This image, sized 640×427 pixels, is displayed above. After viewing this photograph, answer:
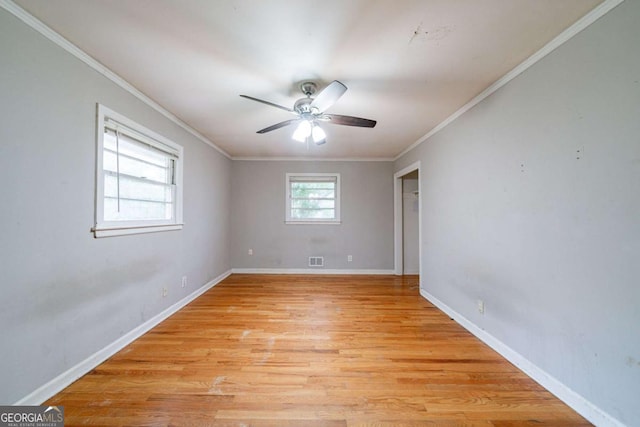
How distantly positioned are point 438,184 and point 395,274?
Result: 2317 millimetres

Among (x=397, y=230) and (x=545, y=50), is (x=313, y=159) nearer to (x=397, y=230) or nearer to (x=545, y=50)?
(x=397, y=230)

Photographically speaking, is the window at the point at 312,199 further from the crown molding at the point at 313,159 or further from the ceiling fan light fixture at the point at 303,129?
the ceiling fan light fixture at the point at 303,129

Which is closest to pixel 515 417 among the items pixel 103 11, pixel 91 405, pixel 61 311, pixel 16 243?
pixel 91 405

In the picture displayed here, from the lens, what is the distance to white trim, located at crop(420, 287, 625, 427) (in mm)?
1335

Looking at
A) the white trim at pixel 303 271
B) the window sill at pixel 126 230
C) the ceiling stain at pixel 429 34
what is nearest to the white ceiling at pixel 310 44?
the ceiling stain at pixel 429 34

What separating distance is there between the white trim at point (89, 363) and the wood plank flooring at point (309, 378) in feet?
0.18

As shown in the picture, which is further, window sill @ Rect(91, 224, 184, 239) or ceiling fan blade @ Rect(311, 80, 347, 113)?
window sill @ Rect(91, 224, 184, 239)

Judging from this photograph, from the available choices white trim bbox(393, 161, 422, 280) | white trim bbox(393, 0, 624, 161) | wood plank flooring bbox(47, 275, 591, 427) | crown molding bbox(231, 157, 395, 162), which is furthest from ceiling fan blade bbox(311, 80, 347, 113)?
white trim bbox(393, 161, 422, 280)

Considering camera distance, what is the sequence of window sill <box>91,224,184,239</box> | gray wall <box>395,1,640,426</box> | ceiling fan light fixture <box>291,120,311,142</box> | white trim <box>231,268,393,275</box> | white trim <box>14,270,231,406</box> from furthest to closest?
white trim <box>231,268,393,275</box> < ceiling fan light fixture <box>291,120,311,142</box> < window sill <box>91,224,184,239</box> < white trim <box>14,270,231,406</box> < gray wall <box>395,1,640,426</box>

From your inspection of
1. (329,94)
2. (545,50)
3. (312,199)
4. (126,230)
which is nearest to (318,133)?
(329,94)

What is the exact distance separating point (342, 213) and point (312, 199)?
0.68 m

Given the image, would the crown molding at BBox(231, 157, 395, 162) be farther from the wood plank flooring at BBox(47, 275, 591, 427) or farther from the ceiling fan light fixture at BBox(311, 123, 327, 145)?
the wood plank flooring at BBox(47, 275, 591, 427)

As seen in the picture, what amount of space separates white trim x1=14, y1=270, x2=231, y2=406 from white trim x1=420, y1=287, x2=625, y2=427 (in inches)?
130

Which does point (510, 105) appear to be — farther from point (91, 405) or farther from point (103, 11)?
point (91, 405)
